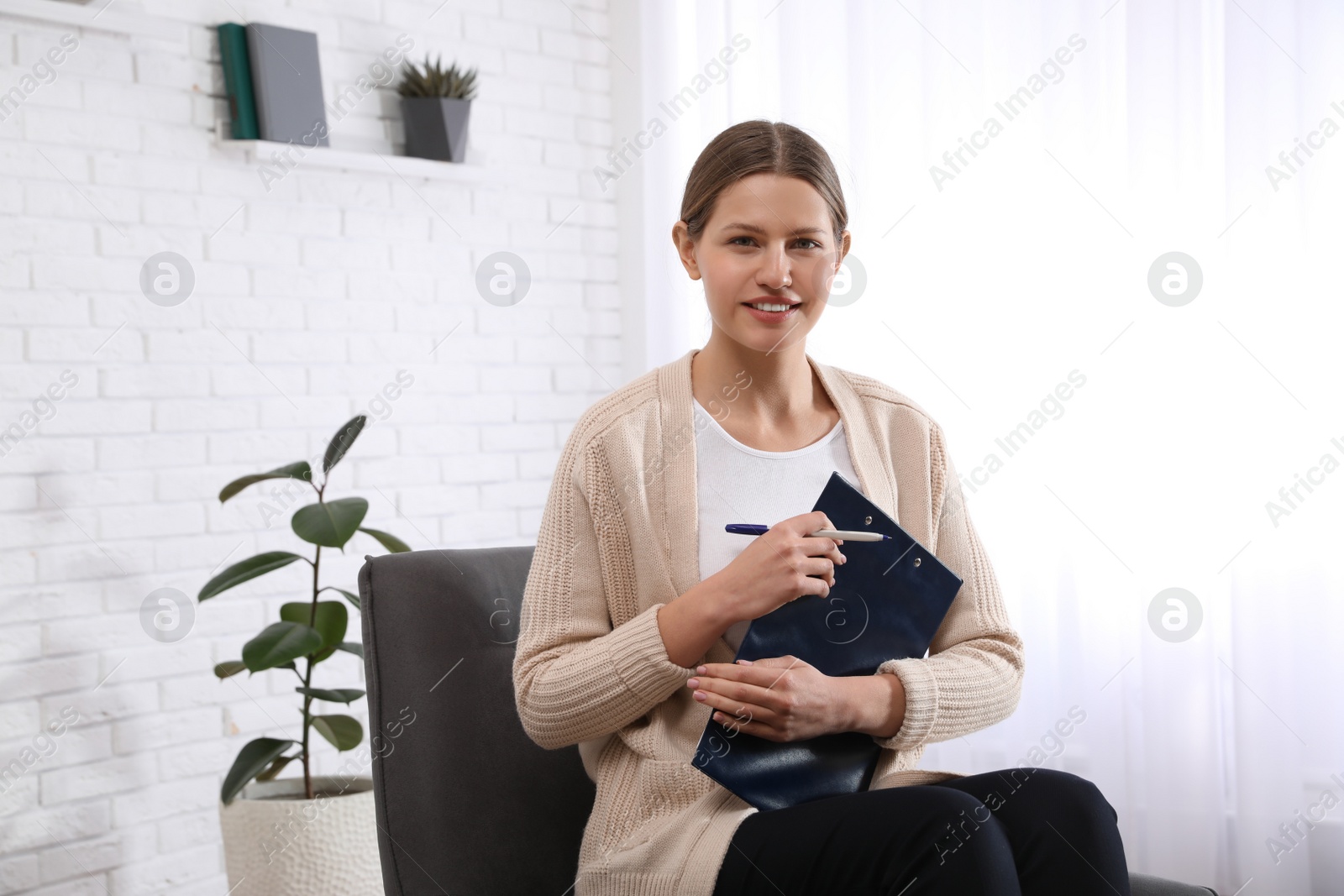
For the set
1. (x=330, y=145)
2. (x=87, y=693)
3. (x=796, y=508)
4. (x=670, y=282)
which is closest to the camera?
(x=796, y=508)

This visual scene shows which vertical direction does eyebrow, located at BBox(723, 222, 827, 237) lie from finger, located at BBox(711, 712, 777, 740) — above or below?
above

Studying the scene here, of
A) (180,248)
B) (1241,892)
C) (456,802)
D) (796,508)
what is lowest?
(1241,892)

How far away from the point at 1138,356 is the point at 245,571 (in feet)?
5.93

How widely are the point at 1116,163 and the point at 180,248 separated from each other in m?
2.02

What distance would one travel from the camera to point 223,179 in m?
2.68

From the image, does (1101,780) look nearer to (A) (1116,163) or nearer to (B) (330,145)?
(A) (1116,163)

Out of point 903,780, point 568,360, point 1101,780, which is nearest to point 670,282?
point 568,360

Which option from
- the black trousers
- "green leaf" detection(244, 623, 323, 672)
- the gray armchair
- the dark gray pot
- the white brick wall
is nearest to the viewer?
the black trousers

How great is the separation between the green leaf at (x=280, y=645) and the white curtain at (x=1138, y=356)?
4.25 feet

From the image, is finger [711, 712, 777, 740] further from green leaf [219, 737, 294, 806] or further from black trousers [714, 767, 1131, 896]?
green leaf [219, 737, 294, 806]

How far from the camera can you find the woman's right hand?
121cm

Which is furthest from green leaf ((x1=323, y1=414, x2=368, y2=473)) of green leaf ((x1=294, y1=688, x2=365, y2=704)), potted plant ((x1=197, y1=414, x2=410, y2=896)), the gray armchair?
the gray armchair

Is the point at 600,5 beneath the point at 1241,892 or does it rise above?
above

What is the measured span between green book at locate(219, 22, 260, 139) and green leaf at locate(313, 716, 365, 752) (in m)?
1.34
